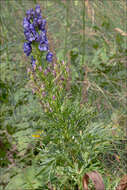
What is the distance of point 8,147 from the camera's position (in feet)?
6.87

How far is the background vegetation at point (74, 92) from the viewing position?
5.32ft

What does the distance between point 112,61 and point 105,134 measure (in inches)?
44.1

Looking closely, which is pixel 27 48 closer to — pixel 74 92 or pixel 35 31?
pixel 35 31

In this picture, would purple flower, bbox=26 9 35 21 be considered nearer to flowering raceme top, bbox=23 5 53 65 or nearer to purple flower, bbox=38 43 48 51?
flowering raceme top, bbox=23 5 53 65

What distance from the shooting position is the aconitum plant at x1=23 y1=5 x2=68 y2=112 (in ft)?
4.71

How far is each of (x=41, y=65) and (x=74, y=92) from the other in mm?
750

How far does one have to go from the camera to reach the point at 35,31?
145 cm

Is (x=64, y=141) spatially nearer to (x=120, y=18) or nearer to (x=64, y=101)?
(x=64, y=101)

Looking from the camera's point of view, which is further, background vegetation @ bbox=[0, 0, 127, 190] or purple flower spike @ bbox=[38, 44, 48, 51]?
background vegetation @ bbox=[0, 0, 127, 190]

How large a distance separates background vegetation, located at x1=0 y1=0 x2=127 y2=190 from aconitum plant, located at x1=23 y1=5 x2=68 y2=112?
0.43ft

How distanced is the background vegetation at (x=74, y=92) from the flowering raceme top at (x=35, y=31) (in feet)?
0.59

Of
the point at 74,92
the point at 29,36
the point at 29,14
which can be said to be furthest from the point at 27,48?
the point at 74,92

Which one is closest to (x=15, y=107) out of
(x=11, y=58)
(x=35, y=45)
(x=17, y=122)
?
(x=17, y=122)

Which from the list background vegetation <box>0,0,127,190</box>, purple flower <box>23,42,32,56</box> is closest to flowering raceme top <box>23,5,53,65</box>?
purple flower <box>23,42,32,56</box>
